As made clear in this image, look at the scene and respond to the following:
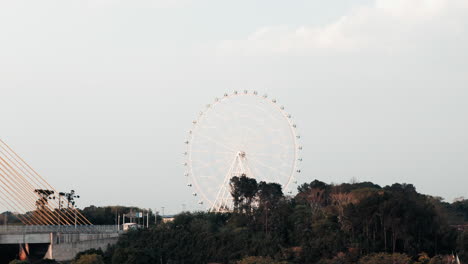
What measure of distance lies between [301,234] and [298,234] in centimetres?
66

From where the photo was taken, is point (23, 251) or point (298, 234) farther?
point (23, 251)

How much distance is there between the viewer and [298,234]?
9162 centimetres

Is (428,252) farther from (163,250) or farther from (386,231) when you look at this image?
(163,250)

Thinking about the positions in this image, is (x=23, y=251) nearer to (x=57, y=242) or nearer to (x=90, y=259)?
(x=57, y=242)

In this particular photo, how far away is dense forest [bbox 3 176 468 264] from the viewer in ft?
275

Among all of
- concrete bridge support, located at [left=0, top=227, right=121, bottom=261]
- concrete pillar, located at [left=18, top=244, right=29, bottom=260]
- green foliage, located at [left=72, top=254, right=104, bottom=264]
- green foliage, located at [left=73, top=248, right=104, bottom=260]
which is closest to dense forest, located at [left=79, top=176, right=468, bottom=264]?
green foliage, located at [left=72, top=254, right=104, bottom=264]

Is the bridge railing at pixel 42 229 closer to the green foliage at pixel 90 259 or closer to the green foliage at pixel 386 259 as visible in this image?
the green foliage at pixel 90 259

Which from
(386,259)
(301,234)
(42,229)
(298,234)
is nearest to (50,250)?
(42,229)

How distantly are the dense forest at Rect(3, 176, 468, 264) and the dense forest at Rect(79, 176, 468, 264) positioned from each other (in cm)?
10

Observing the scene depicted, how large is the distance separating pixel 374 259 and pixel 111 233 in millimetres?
45302

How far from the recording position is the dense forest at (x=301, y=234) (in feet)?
275

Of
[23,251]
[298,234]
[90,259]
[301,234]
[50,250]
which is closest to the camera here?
[90,259]

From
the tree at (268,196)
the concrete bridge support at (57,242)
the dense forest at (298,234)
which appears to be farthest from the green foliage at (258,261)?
the concrete bridge support at (57,242)

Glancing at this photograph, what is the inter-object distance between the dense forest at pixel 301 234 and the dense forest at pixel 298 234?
0.10 m
